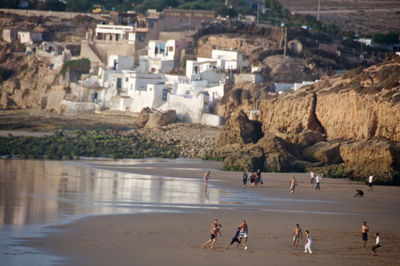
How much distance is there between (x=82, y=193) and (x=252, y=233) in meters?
8.67

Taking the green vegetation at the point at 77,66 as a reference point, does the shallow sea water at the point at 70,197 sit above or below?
below

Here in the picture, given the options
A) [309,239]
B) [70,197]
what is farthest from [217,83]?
[309,239]

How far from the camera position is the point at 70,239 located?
795 inches

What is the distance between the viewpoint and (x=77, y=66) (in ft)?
214

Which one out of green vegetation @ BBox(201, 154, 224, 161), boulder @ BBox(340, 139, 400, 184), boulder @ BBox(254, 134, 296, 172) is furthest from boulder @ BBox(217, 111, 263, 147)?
Answer: boulder @ BBox(340, 139, 400, 184)

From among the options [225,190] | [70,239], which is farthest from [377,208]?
[70,239]

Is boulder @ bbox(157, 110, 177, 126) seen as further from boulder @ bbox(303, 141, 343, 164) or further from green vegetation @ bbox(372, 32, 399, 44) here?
green vegetation @ bbox(372, 32, 399, 44)

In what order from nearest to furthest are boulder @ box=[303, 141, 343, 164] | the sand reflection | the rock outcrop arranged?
the sand reflection, boulder @ box=[303, 141, 343, 164], the rock outcrop

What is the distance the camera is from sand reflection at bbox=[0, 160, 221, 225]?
78.9 ft

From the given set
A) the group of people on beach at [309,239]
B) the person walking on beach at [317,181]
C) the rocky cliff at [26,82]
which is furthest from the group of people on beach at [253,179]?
the rocky cliff at [26,82]

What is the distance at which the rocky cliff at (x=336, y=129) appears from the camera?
33.7 m

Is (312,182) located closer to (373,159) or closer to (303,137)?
(373,159)

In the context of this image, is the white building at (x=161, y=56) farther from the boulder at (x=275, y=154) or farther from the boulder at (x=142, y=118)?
the boulder at (x=275, y=154)

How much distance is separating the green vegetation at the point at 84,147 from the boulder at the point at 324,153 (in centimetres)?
819
